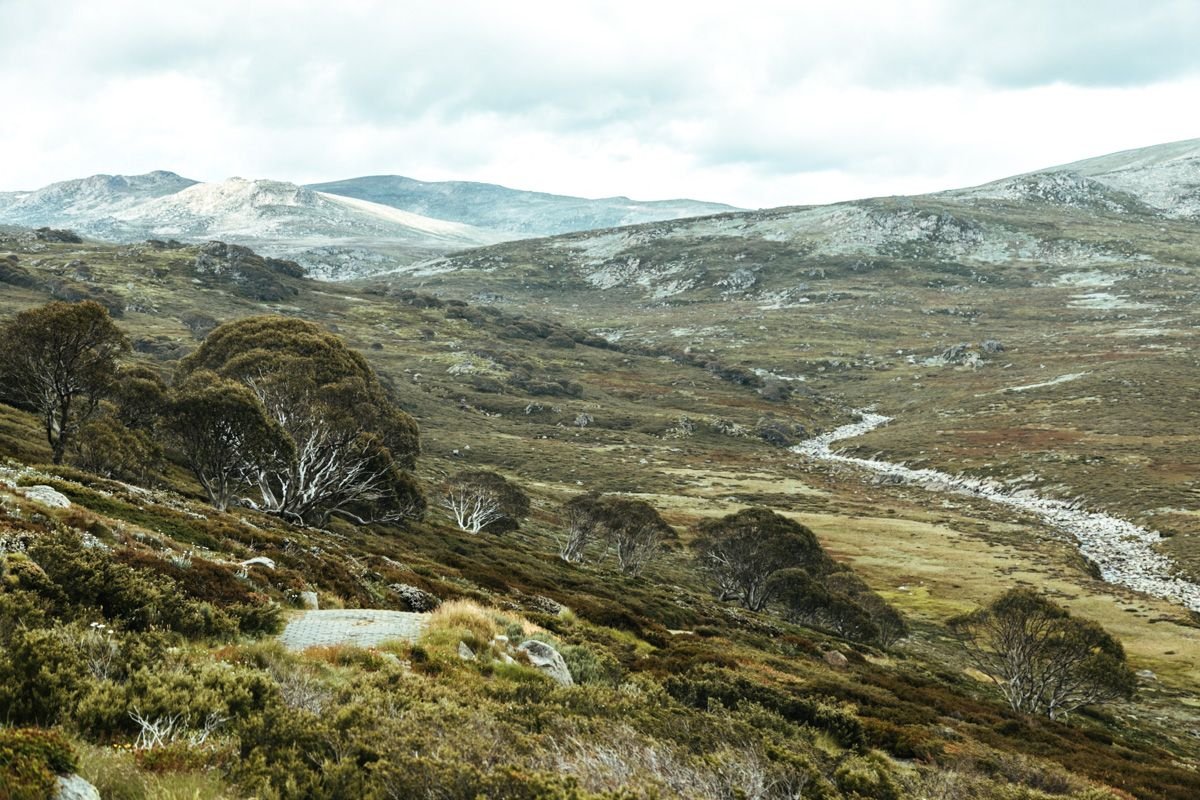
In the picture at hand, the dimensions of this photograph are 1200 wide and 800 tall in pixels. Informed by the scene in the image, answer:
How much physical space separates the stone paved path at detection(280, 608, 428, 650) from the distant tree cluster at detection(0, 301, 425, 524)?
24.0 metres

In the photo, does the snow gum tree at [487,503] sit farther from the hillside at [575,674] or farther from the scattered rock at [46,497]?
the scattered rock at [46,497]

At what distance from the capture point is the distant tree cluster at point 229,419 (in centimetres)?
3594

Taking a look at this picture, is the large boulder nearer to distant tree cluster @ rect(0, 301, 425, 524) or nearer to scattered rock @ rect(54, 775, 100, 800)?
scattered rock @ rect(54, 775, 100, 800)

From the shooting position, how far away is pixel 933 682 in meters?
34.3

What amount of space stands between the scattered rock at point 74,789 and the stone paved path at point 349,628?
24.8 feet

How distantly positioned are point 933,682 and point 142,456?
43124 millimetres

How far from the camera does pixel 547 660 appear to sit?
15.0 meters

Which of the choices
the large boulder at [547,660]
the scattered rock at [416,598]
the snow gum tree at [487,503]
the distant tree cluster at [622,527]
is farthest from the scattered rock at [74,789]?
the snow gum tree at [487,503]

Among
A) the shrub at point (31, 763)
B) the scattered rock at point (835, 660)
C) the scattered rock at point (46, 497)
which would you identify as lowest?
the scattered rock at point (835, 660)

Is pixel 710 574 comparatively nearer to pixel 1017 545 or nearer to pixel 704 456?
pixel 1017 545

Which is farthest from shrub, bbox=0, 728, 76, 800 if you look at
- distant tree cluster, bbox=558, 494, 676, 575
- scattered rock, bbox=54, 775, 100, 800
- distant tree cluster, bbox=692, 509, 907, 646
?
distant tree cluster, bbox=558, 494, 676, 575

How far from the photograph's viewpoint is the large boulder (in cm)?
1441

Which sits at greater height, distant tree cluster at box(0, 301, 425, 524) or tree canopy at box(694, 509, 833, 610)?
distant tree cluster at box(0, 301, 425, 524)

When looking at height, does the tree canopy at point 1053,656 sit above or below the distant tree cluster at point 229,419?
below
